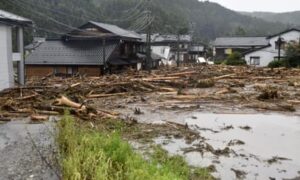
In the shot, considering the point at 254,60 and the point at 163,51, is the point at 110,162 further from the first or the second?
the point at 163,51

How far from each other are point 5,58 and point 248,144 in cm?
1280

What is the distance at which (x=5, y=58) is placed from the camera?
1662 cm

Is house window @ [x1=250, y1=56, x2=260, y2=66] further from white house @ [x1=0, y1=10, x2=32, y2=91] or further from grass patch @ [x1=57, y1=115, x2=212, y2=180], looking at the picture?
grass patch @ [x1=57, y1=115, x2=212, y2=180]

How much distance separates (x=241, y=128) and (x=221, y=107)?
307 cm

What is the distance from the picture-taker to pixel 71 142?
605cm

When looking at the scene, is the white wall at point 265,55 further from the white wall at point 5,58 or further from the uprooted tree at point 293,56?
the white wall at point 5,58

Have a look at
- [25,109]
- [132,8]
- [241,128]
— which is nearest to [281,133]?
[241,128]

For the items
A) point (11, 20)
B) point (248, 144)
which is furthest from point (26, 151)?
point (11, 20)

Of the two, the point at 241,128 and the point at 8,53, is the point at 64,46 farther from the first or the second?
the point at 241,128

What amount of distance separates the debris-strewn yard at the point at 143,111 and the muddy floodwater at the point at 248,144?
7 cm

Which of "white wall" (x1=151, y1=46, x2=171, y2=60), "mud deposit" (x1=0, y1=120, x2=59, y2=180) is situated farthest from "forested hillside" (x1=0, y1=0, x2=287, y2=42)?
"mud deposit" (x1=0, y1=120, x2=59, y2=180)

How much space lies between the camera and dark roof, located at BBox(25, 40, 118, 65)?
31777 millimetres

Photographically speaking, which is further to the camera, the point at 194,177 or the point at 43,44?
the point at 43,44

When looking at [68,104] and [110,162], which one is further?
[68,104]
